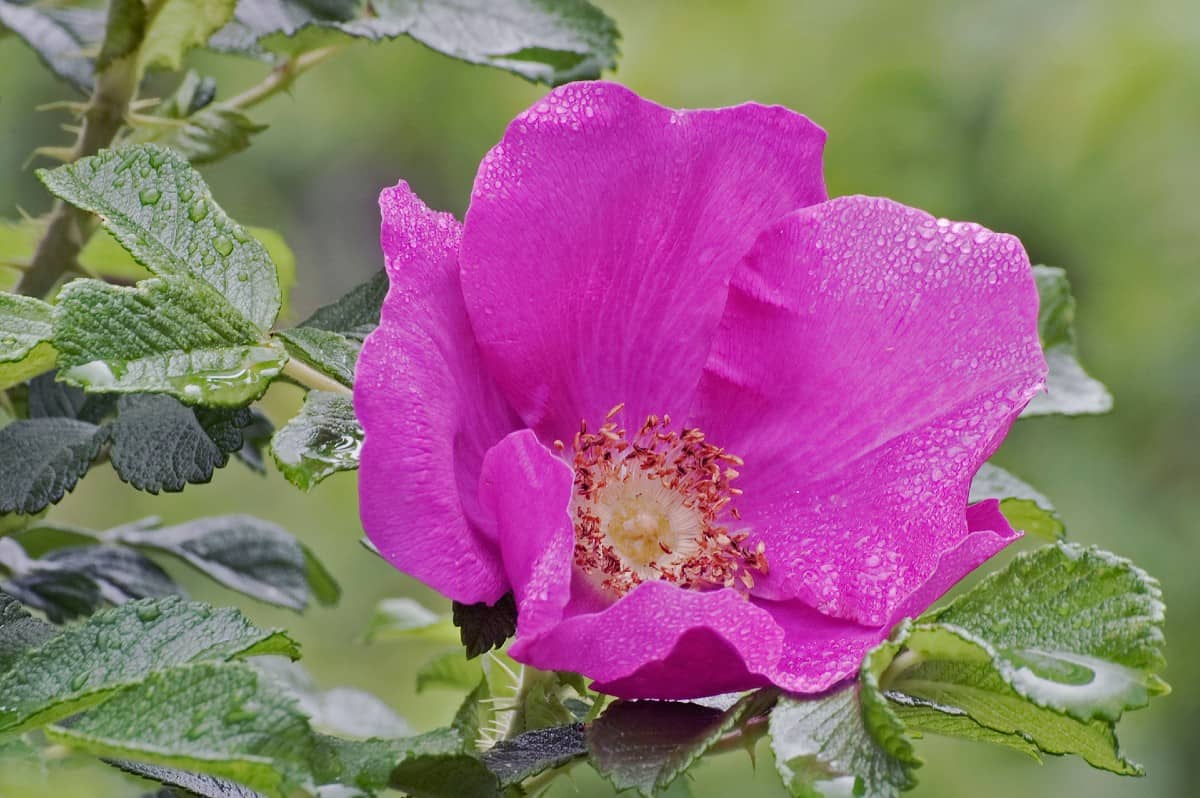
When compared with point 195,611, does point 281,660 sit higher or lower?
lower

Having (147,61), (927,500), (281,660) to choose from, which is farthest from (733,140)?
(281,660)

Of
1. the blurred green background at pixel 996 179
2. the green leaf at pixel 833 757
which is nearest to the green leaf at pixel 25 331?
the green leaf at pixel 833 757

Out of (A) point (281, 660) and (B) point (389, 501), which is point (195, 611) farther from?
(A) point (281, 660)

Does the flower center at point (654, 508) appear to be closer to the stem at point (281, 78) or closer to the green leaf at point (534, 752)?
the green leaf at point (534, 752)

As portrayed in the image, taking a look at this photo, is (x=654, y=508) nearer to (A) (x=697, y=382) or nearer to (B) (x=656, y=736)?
(A) (x=697, y=382)

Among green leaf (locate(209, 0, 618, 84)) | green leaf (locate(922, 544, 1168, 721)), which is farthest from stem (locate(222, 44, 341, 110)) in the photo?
green leaf (locate(922, 544, 1168, 721))
